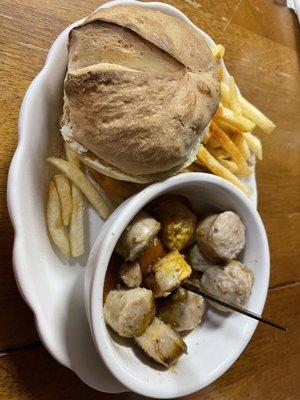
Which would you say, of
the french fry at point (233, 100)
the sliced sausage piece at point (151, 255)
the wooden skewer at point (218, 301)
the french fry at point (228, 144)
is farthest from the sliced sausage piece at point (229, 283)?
the french fry at point (233, 100)

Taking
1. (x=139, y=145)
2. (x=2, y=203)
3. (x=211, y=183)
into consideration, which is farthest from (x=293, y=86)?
(x=2, y=203)

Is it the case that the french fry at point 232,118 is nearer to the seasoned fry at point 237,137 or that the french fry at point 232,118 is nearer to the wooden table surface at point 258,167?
the seasoned fry at point 237,137

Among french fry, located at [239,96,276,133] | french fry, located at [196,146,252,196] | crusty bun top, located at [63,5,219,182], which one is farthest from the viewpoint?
french fry, located at [239,96,276,133]

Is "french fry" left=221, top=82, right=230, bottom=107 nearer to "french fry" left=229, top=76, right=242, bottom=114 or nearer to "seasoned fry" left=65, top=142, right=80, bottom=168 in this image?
"french fry" left=229, top=76, right=242, bottom=114

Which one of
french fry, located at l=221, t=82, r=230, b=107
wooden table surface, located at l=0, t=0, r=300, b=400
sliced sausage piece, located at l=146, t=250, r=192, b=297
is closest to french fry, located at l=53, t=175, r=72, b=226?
wooden table surface, located at l=0, t=0, r=300, b=400

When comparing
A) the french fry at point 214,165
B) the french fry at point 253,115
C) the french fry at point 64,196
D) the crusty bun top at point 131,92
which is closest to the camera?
the crusty bun top at point 131,92

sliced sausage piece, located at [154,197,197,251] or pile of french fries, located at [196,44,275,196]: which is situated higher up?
pile of french fries, located at [196,44,275,196]

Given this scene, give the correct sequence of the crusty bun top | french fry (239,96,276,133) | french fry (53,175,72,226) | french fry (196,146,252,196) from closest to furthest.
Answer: the crusty bun top
french fry (53,175,72,226)
french fry (196,146,252,196)
french fry (239,96,276,133)

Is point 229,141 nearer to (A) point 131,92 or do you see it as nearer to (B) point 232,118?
(B) point 232,118
